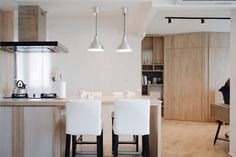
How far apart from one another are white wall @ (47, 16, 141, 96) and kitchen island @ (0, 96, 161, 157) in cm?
247

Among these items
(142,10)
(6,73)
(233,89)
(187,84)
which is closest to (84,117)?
(6,73)

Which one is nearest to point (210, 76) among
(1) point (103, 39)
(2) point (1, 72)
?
(1) point (103, 39)

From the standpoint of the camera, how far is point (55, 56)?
21.6ft

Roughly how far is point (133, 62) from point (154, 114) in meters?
2.52

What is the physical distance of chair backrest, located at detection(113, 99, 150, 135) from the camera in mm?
3697

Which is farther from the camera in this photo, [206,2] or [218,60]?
[218,60]

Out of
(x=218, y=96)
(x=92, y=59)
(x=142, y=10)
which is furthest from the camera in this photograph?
(x=218, y=96)

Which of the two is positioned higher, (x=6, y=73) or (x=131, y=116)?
(x=6, y=73)

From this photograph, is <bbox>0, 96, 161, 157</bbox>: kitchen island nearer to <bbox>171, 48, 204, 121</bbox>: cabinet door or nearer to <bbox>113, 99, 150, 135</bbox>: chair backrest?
<bbox>113, 99, 150, 135</bbox>: chair backrest

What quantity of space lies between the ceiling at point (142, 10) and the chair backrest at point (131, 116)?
153 cm

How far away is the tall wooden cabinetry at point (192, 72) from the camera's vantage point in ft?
28.5

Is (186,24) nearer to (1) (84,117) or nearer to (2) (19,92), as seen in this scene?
(2) (19,92)

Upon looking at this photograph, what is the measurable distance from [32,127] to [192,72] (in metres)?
6.06

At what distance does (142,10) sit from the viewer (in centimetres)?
481
